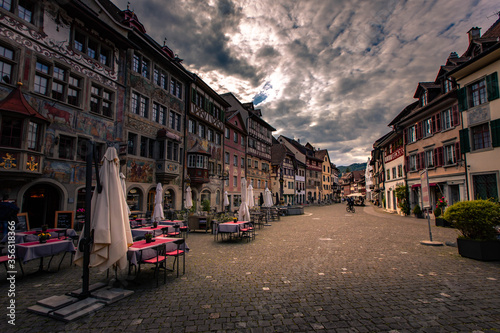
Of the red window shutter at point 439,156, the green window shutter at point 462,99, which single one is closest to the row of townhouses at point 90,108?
the red window shutter at point 439,156

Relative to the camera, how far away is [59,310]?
414cm

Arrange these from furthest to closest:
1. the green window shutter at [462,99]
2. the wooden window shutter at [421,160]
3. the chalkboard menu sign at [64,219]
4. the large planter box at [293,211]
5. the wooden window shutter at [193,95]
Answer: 1. the large planter box at [293,211]
2. the wooden window shutter at [193,95]
3. the wooden window shutter at [421,160]
4. the green window shutter at [462,99]
5. the chalkboard menu sign at [64,219]

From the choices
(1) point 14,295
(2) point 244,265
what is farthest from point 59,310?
(2) point 244,265

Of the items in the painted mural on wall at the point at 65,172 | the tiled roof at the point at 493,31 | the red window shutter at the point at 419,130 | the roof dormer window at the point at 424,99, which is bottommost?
the painted mural on wall at the point at 65,172

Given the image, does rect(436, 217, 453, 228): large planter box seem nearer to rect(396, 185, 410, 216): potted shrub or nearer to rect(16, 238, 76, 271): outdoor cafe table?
rect(396, 185, 410, 216): potted shrub

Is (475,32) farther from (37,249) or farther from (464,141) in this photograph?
(37,249)

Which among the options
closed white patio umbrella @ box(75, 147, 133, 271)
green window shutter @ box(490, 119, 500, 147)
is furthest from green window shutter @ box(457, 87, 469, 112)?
closed white patio umbrella @ box(75, 147, 133, 271)

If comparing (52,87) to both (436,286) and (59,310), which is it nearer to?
(59,310)

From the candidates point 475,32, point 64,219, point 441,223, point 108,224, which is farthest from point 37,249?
point 475,32

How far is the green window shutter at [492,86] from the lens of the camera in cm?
1431

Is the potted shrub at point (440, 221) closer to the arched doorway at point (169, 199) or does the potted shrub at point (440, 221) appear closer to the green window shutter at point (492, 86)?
the green window shutter at point (492, 86)

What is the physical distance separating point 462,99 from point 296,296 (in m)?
19.3

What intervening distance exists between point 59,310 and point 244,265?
4.34 meters

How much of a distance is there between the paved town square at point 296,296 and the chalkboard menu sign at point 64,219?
5.35 meters
